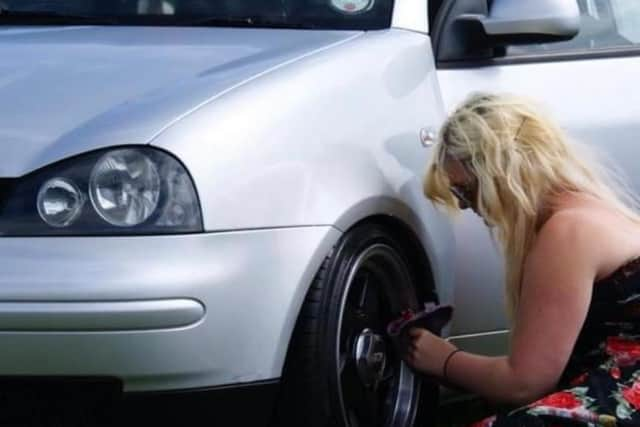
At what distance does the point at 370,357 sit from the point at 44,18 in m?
1.38

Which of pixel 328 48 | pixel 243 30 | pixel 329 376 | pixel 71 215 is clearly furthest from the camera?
pixel 243 30

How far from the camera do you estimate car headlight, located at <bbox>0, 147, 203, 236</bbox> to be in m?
2.86

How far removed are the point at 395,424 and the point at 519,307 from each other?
60cm

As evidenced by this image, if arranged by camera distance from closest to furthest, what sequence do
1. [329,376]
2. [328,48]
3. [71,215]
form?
1. [71,215]
2. [329,376]
3. [328,48]

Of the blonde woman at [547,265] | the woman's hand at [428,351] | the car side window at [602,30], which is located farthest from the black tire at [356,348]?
the car side window at [602,30]

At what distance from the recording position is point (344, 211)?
316 cm

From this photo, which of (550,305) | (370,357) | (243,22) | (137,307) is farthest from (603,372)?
(243,22)

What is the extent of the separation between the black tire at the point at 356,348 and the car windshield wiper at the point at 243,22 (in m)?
0.65

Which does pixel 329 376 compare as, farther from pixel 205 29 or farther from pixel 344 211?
pixel 205 29

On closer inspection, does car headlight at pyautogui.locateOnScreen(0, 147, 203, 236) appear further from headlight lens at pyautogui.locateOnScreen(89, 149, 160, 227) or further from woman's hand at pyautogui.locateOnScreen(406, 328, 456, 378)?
woman's hand at pyautogui.locateOnScreen(406, 328, 456, 378)

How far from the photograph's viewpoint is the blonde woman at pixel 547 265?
3049 mm

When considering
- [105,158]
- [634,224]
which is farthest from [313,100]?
[634,224]

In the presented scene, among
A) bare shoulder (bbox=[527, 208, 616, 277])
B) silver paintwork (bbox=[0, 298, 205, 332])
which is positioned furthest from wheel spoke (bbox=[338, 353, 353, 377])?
silver paintwork (bbox=[0, 298, 205, 332])

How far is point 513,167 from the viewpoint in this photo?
3162 millimetres
